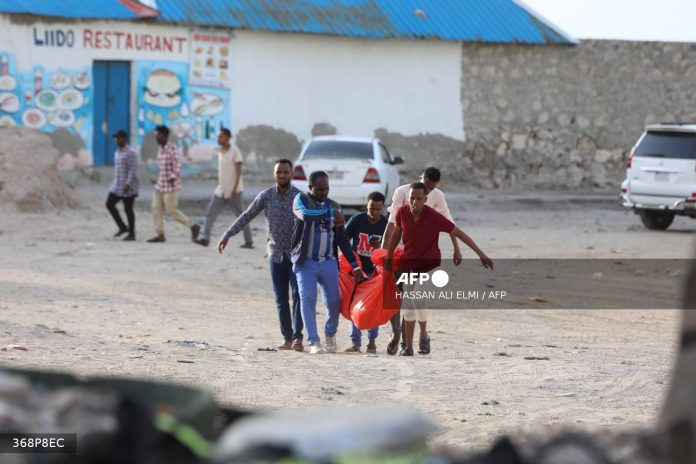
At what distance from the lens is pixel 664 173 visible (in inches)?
847

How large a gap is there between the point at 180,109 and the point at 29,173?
6.38m

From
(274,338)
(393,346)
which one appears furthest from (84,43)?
(393,346)

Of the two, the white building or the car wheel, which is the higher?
the white building

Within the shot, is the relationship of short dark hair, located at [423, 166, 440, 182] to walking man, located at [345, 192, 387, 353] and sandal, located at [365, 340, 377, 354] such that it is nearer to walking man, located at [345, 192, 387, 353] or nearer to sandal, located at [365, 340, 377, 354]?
walking man, located at [345, 192, 387, 353]

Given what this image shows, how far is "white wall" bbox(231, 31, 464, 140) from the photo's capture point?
27609 mm

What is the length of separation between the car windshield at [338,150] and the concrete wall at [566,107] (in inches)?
304

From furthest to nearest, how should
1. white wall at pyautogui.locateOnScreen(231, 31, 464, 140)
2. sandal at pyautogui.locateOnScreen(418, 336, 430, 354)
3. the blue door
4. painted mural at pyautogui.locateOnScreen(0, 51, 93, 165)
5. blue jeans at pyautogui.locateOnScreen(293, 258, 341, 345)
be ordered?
white wall at pyautogui.locateOnScreen(231, 31, 464, 140), the blue door, painted mural at pyautogui.locateOnScreen(0, 51, 93, 165), sandal at pyautogui.locateOnScreen(418, 336, 430, 354), blue jeans at pyautogui.locateOnScreen(293, 258, 341, 345)

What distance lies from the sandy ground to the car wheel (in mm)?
1542

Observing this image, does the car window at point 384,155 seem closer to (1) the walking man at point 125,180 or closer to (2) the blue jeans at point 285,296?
(1) the walking man at point 125,180

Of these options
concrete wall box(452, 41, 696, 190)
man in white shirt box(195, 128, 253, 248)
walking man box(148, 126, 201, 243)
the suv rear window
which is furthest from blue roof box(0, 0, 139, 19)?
the suv rear window

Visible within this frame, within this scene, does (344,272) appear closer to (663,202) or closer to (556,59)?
(663,202)

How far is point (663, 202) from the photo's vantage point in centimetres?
2152

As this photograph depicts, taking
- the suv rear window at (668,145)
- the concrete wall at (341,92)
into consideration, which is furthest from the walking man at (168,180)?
the concrete wall at (341,92)

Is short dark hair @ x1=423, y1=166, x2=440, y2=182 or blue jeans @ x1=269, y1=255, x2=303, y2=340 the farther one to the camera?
short dark hair @ x1=423, y1=166, x2=440, y2=182
